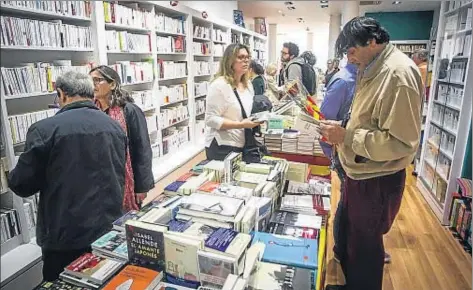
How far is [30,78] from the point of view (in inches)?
108

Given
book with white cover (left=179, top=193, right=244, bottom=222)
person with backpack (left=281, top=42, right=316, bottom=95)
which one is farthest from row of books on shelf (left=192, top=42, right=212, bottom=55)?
book with white cover (left=179, top=193, right=244, bottom=222)

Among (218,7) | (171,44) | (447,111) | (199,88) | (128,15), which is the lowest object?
(447,111)

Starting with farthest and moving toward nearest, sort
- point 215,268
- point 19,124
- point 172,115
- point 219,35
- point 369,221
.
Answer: point 219,35 < point 172,115 < point 19,124 < point 369,221 < point 215,268

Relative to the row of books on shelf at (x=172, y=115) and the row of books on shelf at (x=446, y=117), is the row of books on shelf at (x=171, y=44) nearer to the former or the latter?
the row of books on shelf at (x=172, y=115)

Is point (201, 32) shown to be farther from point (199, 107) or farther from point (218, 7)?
point (218, 7)

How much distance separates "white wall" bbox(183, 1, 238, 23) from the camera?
21.3 feet

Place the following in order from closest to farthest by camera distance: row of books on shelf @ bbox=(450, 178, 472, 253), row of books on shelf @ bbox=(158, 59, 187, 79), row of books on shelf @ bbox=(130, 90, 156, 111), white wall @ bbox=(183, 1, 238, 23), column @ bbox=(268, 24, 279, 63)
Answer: row of books on shelf @ bbox=(450, 178, 472, 253)
row of books on shelf @ bbox=(130, 90, 156, 111)
row of books on shelf @ bbox=(158, 59, 187, 79)
white wall @ bbox=(183, 1, 238, 23)
column @ bbox=(268, 24, 279, 63)

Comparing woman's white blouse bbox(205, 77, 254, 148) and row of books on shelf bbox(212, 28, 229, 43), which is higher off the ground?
row of books on shelf bbox(212, 28, 229, 43)

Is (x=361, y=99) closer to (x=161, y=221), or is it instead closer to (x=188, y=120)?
(x=161, y=221)

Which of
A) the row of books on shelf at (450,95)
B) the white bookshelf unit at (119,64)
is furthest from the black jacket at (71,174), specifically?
the row of books on shelf at (450,95)

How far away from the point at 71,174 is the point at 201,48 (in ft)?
16.4

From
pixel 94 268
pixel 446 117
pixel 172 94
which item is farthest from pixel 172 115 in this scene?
pixel 94 268

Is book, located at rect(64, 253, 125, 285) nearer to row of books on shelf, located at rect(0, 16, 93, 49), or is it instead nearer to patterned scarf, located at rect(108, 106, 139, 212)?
patterned scarf, located at rect(108, 106, 139, 212)

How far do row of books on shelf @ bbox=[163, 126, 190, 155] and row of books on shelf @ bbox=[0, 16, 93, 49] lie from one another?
2.10 m
